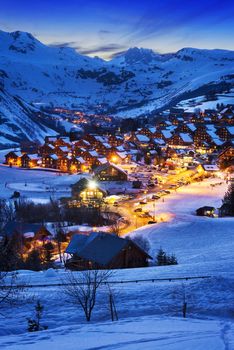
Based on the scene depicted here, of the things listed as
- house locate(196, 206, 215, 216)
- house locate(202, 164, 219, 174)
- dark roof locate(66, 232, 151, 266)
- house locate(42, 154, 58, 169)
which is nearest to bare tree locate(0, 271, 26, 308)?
dark roof locate(66, 232, 151, 266)

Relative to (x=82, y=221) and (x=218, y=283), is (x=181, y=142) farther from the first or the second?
(x=218, y=283)

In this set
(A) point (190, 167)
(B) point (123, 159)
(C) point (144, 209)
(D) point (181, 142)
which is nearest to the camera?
(C) point (144, 209)

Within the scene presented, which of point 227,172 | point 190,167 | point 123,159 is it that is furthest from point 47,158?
point 227,172

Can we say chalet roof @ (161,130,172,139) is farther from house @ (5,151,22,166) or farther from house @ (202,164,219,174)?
house @ (5,151,22,166)

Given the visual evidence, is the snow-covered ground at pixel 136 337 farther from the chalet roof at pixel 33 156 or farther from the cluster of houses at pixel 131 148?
the chalet roof at pixel 33 156

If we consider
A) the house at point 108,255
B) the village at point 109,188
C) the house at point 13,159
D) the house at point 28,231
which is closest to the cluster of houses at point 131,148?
the house at point 13,159

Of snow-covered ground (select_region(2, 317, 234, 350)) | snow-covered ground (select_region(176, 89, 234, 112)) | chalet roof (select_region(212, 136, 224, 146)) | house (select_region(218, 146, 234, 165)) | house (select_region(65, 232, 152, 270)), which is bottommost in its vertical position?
snow-covered ground (select_region(2, 317, 234, 350))

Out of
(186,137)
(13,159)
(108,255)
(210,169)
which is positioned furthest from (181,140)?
(108,255)
